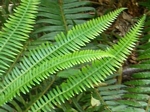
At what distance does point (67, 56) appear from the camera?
56.1 inches

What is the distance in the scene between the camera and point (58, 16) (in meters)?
1.92

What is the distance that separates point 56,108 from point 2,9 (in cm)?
64

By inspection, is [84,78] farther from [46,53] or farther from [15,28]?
[15,28]

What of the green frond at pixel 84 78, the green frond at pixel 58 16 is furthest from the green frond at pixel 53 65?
the green frond at pixel 58 16

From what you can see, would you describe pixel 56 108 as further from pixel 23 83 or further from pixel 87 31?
pixel 87 31

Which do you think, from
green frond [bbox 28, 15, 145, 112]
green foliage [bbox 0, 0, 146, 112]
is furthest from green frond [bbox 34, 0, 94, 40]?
green frond [bbox 28, 15, 145, 112]

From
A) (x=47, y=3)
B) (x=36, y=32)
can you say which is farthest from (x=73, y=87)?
(x=47, y=3)

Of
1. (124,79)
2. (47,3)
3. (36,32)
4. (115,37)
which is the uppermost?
(47,3)

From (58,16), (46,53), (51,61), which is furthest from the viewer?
(58,16)

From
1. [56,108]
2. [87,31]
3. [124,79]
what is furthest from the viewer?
[124,79]

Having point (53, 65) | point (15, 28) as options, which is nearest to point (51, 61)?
point (53, 65)

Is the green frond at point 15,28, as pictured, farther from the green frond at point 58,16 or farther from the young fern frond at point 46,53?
the green frond at point 58,16

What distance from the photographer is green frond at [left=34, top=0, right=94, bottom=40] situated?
187 centimetres

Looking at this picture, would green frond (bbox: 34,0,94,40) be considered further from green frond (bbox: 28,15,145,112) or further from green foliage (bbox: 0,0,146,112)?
green frond (bbox: 28,15,145,112)
